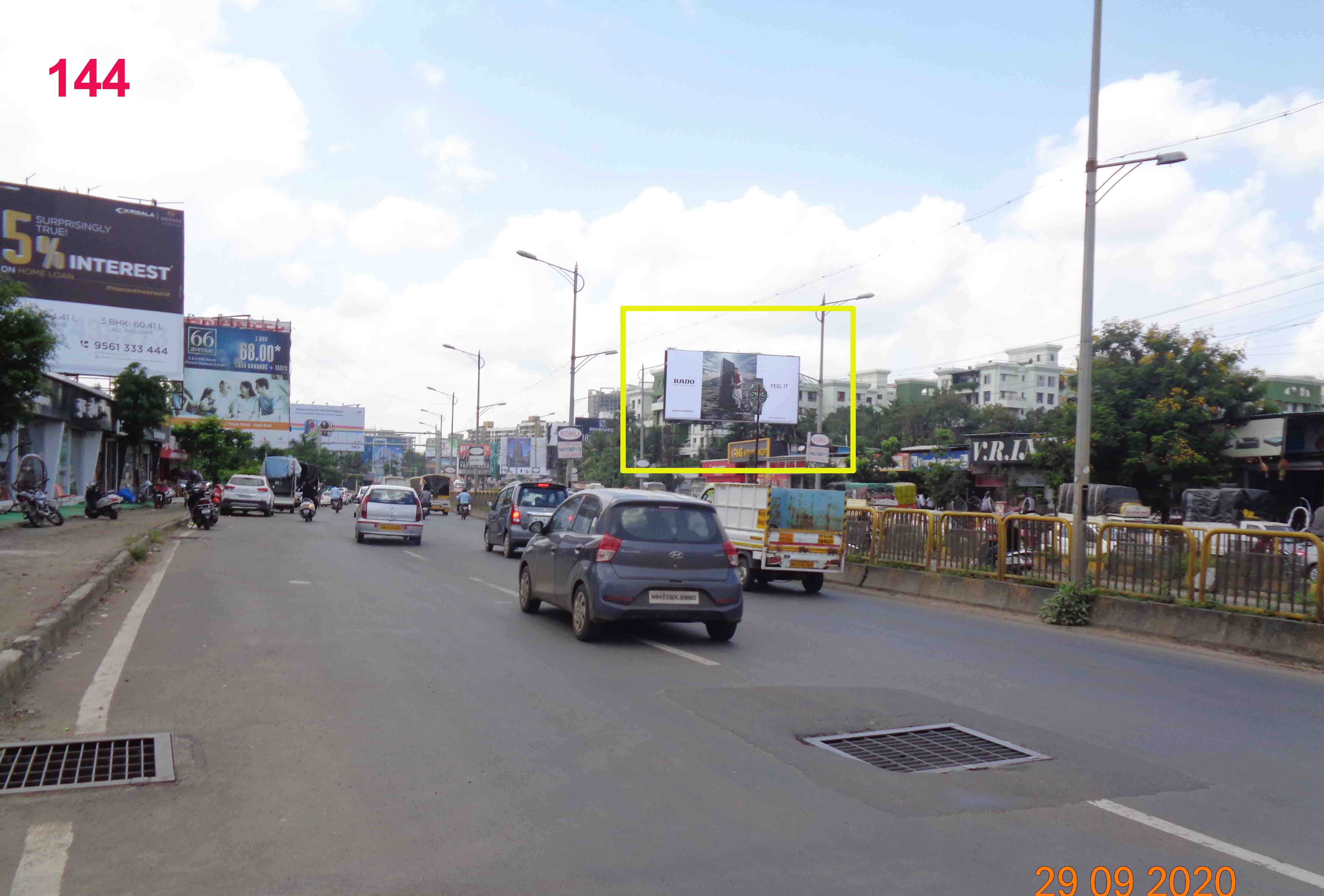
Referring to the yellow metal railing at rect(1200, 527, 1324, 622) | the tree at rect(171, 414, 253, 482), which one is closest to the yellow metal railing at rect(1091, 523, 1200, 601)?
the yellow metal railing at rect(1200, 527, 1324, 622)

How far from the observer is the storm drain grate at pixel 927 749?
630 centimetres

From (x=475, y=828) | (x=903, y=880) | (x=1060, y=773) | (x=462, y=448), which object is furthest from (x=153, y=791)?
(x=462, y=448)

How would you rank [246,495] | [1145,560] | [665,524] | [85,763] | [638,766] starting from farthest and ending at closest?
[246,495] < [1145,560] < [665,524] < [638,766] < [85,763]

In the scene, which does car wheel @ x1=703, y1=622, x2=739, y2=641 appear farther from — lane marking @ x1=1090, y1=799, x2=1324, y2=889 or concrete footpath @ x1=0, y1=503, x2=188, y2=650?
concrete footpath @ x1=0, y1=503, x2=188, y2=650

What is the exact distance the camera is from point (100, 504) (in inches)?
1228

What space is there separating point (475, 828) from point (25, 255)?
41741 millimetres

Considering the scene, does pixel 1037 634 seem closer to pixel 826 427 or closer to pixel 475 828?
pixel 475 828

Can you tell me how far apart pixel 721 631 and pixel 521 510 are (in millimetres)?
12478

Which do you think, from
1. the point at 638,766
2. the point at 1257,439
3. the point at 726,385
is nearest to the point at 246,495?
the point at 726,385

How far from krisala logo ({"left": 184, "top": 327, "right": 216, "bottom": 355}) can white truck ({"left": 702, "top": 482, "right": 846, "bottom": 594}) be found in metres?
53.5

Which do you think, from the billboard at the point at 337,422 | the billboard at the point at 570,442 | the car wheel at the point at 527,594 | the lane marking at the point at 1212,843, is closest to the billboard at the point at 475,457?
the billboard at the point at 337,422

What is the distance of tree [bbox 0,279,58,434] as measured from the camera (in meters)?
21.7

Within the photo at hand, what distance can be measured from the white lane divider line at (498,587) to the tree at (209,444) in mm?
45588

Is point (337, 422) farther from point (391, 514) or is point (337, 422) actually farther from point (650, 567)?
point (650, 567)
